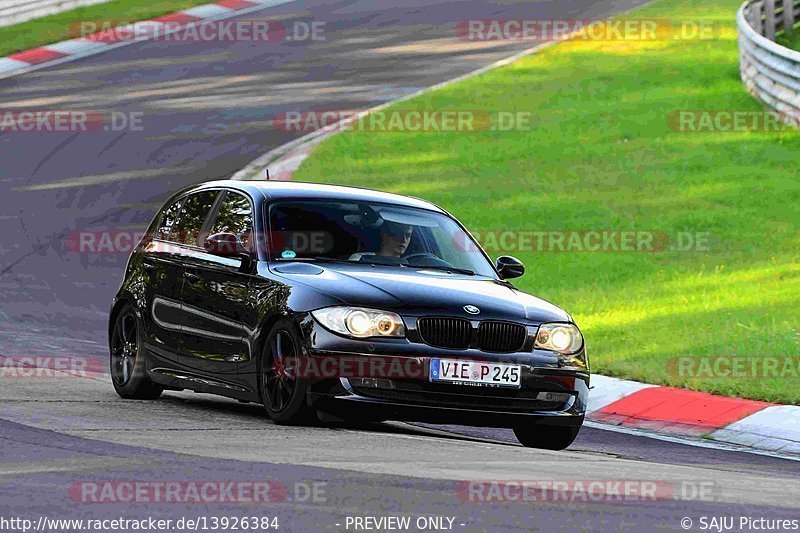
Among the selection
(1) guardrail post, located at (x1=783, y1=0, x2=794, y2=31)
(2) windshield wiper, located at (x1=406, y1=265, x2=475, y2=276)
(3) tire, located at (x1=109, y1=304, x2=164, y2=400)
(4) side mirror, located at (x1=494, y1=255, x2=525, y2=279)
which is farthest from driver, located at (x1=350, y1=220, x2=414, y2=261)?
(1) guardrail post, located at (x1=783, y1=0, x2=794, y2=31)

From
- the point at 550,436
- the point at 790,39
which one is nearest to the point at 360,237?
the point at 550,436

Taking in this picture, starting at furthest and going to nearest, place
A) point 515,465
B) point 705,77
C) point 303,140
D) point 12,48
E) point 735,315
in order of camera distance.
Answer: point 12,48 → point 705,77 → point 303,140 → point 735,315 → point 515,465

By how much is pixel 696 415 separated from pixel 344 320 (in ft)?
11.8

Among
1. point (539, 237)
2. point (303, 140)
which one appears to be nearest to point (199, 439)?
point (539, 237)

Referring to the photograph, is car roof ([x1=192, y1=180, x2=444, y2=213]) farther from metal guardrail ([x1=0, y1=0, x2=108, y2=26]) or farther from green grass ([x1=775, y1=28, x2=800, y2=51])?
metal guardrail ([x1=0, y1=0, x2=108, y2=26])

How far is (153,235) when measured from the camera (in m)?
11.5

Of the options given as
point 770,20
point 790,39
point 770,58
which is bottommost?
point 790,39

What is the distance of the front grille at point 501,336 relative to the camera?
9.20 meters

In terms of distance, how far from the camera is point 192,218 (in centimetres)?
1102

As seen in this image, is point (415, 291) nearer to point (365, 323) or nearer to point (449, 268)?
point (365, 323)

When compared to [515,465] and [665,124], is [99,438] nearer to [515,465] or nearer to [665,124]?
[515,465]

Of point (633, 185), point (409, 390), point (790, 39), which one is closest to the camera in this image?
point (409, 390)

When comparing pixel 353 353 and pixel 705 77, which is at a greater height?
pixel 353 353

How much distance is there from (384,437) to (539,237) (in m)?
10.8
